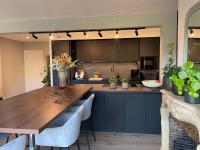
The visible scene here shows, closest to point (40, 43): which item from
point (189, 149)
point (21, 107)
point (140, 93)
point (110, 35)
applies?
point (110, 35)

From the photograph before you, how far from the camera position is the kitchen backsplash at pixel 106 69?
24.4ft

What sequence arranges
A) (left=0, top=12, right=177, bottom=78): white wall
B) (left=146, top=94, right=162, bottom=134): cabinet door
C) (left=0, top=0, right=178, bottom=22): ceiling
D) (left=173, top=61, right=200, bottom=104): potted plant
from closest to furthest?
1. (left=173, top=61, right=200, bottom=104): potted plant
2. (left=0, top=0, right=178, bottom=22): ceiling
3. (left=146, top=94, right=162, bottom=134): cabinet door
4. (left=0, top=12, right=177, bottom=78): white wall

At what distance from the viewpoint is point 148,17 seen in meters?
4.18

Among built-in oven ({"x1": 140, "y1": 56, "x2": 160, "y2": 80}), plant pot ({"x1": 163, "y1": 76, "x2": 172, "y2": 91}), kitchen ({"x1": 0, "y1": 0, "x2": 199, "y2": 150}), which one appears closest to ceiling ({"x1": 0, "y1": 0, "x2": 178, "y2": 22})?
kitchen ({"x1": 0, "y1": 0, "x2": 199, "y2": 150})

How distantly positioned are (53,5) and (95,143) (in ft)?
8.25

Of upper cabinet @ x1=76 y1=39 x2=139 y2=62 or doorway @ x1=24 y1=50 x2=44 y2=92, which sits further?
doorway @ x1=24 y1=50 x2=44 y2=92

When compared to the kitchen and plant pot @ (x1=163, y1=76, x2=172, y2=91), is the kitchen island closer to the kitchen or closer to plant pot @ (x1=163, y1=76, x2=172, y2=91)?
the kitchen

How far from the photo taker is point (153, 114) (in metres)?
3.88

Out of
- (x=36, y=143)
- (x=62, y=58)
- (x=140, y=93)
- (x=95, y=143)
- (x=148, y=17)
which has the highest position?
(x=148, y=17)

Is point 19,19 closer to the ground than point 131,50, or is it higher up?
higher up

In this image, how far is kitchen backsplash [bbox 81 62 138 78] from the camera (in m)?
7.43

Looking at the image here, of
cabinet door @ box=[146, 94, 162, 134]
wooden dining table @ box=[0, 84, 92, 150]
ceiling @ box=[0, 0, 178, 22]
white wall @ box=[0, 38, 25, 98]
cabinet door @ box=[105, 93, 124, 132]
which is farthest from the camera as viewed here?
white wall @ box=[0, 38, 25, 98]

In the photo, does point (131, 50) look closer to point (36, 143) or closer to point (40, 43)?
point (40, 43)

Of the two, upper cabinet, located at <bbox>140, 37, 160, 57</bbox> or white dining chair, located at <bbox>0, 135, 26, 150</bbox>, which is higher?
upper cabinet, located at <bbox>140, 37, 160, 57</bbox>
